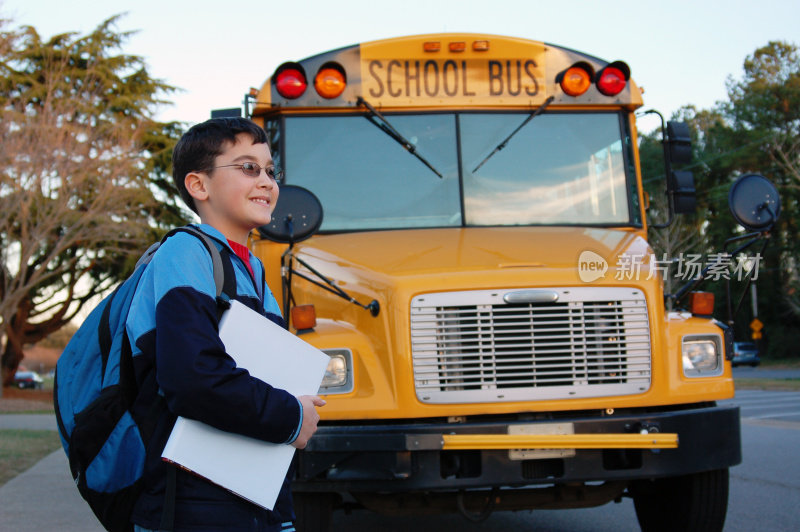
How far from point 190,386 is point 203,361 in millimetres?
56

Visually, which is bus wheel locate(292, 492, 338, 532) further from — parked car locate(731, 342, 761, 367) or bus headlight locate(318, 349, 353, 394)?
parked car locate(731, 342, 761, 367)

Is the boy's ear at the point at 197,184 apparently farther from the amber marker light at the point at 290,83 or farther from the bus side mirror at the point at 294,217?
the amber marker light at the point at 290,83

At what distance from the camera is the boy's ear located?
7.00 ft

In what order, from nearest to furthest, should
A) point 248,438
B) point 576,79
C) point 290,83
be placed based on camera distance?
point 248,438, point 290,83, point 576,79

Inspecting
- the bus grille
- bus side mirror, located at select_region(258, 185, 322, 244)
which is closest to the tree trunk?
bus side mirror, located at select_region(258, 185, 322, 244)

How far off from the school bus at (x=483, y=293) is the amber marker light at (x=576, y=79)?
13mm

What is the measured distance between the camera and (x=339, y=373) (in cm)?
398

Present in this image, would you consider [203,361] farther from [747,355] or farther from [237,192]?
[747,355]

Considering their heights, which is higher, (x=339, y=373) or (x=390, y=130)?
(x=390, y=130)

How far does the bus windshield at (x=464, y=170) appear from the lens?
4.95 meters

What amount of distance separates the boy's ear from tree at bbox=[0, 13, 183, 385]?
1689 centimetres

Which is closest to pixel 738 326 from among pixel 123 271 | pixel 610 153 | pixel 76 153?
pixel 123 271

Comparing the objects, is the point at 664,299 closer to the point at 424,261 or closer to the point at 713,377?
the point at 713,377
